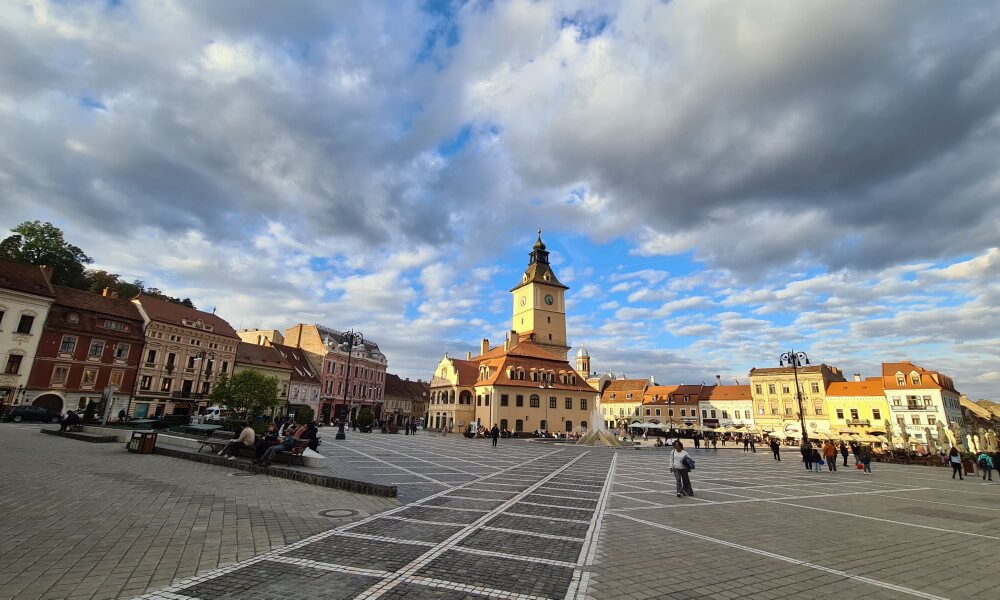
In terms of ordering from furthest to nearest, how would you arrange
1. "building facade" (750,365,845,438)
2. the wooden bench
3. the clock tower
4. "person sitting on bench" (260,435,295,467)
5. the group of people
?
the clock tower
"building facade" (750,365,845,438)
the wooden bench
the group of people
"person sitting on bench" (260,435,295,467)

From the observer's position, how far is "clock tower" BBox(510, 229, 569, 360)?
73.8 m

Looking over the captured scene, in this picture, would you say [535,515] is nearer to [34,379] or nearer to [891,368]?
[34,379]

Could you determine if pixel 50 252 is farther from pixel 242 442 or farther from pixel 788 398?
pixel 788 398

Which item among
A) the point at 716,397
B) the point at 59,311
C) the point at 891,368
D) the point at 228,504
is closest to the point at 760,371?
the point at 716,397

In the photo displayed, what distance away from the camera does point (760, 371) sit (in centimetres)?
7012

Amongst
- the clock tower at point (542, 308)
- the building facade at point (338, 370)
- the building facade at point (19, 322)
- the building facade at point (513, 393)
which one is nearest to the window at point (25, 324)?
the building facade at point (19, 322)

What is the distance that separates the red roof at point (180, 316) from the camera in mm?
49812

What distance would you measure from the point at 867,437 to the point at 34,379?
7579 centimetres

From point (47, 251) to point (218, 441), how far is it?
49.8 metres

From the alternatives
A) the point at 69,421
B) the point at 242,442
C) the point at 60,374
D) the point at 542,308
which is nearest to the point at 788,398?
the point at 542,308

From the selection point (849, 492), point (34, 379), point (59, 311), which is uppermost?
point (59, 311)

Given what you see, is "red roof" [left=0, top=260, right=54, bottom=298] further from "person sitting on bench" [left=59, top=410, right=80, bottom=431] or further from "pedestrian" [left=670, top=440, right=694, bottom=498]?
"pedestrian" [left=670, top=440, right=694, bottom=498]

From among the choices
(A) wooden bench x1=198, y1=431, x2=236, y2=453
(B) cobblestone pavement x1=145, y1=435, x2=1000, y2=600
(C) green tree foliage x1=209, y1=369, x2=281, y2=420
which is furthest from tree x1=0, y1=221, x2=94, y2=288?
(B) cobblestone pavement x1=145, y1=435, x2=1000, y2=600

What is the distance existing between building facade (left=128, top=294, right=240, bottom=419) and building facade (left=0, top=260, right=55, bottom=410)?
9.74 meters
